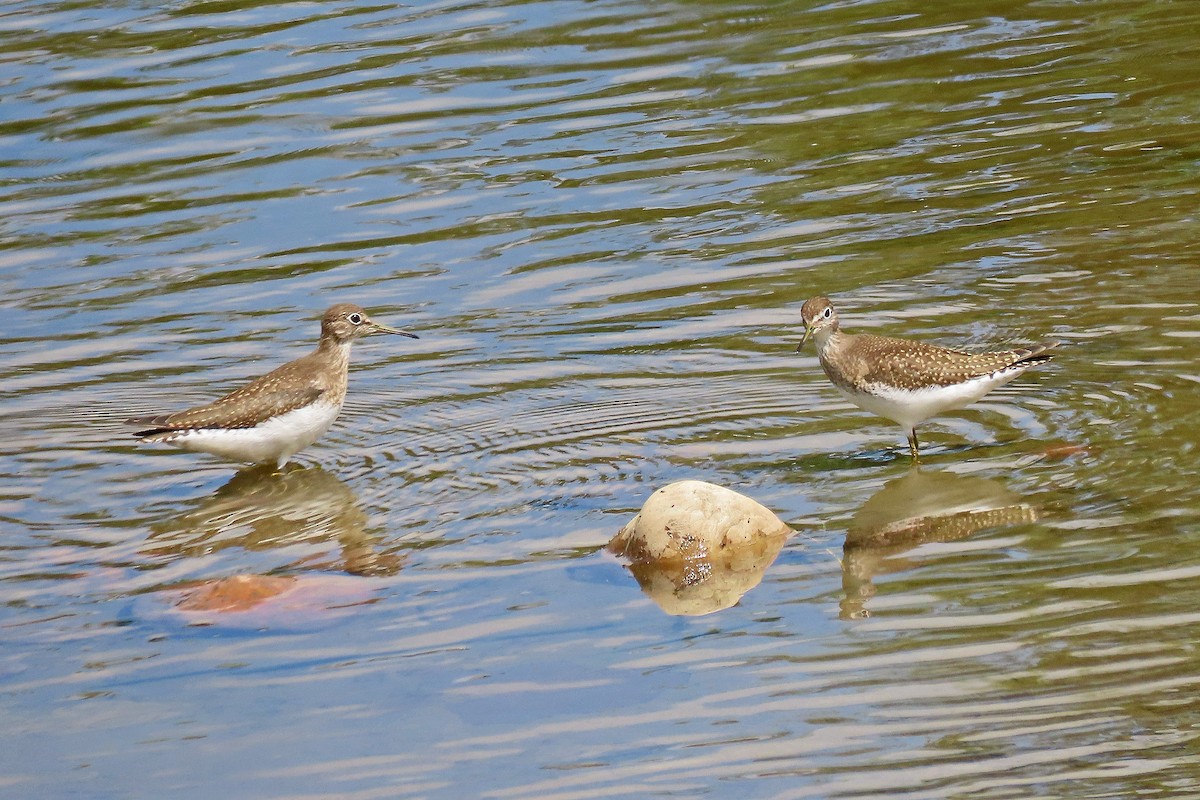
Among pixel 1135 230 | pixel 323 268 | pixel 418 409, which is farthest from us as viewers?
pixel 323 268

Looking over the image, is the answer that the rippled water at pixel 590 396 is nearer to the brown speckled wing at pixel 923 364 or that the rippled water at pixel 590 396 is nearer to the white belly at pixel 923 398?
the white belly at pixel 923 398

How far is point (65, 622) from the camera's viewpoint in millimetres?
9188

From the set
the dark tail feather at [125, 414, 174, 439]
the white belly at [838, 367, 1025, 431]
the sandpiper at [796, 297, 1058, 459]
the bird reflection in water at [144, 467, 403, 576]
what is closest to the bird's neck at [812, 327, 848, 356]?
the sandpiper at [796, 297, 1058, 459]

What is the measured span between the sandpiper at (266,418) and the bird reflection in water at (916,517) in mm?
3962

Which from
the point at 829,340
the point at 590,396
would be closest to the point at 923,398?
the point at 829,340

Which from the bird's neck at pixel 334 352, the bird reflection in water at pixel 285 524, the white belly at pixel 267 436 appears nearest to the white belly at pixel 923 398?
the bird reflection in water at pixel 285 524

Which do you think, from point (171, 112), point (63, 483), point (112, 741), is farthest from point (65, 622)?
point (171, 112)

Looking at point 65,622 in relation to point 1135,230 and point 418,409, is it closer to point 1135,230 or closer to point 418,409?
point 418,409

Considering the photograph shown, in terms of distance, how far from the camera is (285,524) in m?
10.7

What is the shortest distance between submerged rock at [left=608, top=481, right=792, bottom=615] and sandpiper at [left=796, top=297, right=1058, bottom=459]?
1.61 meters

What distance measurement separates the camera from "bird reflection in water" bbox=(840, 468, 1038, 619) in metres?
8.97

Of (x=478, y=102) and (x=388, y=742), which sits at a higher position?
(x=478, y=102)

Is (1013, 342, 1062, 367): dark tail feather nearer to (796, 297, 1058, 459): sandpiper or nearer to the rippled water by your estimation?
(796, 297, 1058, 459): sandpiper

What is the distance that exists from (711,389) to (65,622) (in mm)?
4671
